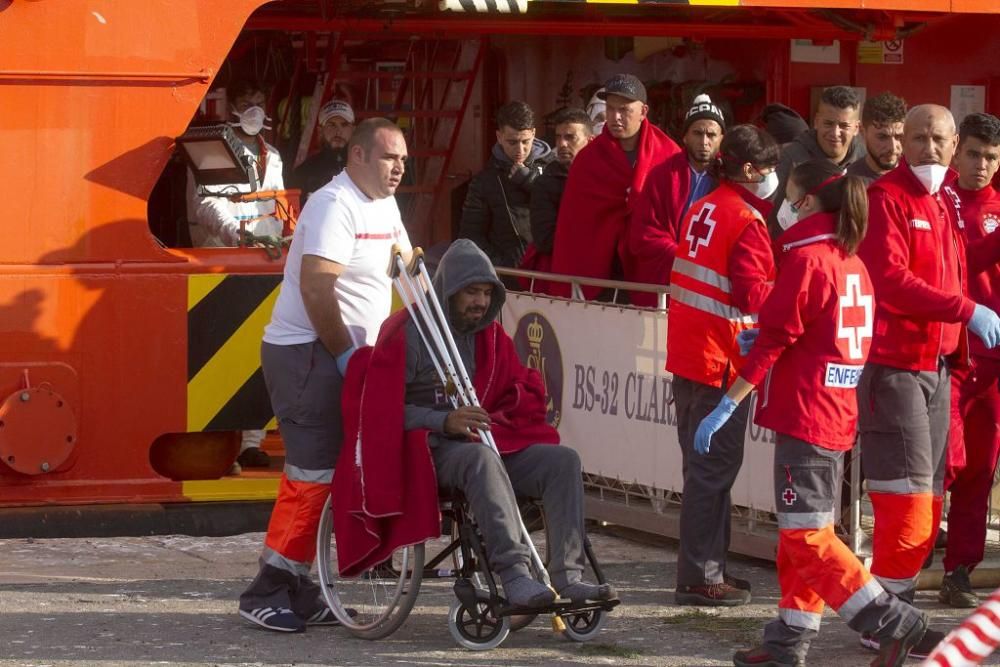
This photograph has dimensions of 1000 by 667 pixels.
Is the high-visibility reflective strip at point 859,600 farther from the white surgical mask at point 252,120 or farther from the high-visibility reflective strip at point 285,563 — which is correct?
the white surgical mask at point 252,120

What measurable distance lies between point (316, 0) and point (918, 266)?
13.4ft

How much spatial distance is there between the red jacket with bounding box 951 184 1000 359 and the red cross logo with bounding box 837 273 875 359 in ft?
3.33

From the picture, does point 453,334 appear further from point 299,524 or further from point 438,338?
point 299,524

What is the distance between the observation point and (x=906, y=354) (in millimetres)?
6164

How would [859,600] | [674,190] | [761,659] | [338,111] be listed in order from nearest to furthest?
1. [859,600]
2. [761,659]
3. [674,190]
4. [338,111]

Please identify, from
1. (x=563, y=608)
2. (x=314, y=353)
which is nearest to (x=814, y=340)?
(x=563, y=608)

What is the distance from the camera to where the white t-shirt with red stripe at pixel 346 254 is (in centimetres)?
636

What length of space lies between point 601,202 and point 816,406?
2.59 metres

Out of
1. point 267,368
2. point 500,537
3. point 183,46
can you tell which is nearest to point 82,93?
point 183,46

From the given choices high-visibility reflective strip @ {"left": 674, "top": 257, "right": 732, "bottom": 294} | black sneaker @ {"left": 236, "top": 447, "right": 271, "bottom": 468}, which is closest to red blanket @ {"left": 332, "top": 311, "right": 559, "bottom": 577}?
high-visibility reflective strip @ {"left": 674, "top": 257, "right": 732, "bottom": 294}

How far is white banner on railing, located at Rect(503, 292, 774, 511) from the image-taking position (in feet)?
25.2

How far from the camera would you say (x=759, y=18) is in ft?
32.7

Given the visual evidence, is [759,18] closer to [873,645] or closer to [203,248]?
[203,248]

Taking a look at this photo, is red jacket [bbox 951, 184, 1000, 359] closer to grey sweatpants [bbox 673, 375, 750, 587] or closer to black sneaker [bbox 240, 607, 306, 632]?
grey sweatpants [bbox 673, 375, 750, 587]
